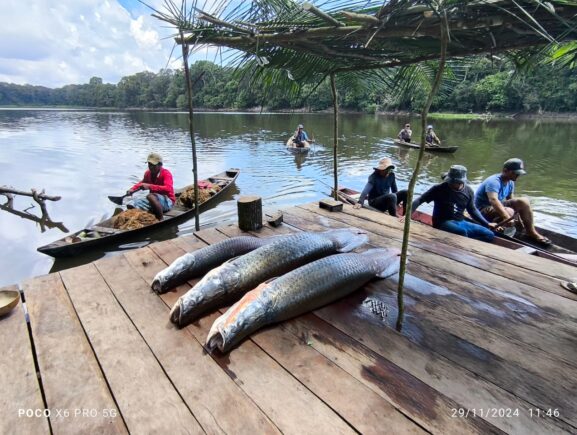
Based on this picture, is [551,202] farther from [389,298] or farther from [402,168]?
[389,298]

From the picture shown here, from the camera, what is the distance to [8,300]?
2879 mm

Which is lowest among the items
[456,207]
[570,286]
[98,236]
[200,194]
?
[98,236]

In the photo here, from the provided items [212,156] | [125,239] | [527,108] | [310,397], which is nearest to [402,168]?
[212,156]

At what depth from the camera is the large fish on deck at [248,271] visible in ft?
8.84

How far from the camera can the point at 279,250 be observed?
3350 mm

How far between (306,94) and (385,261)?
6.79ft

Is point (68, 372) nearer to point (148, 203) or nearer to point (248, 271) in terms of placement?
point (248, 271)

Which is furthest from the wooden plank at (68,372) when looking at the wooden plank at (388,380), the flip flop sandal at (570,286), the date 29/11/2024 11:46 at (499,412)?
A: the flip flop sandal at (570,286)

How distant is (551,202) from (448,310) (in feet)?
42.1

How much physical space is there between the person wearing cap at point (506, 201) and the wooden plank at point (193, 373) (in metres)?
6.00

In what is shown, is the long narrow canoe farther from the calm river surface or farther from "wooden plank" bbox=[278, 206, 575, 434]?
"wooden plank" bbox=[278, 206, 575, 434]

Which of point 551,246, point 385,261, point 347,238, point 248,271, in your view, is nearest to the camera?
point 248,271

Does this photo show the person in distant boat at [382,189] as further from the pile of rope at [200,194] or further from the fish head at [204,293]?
the pile of rope at [200,194]

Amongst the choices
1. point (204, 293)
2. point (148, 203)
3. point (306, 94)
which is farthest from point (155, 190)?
point (204, 293)
